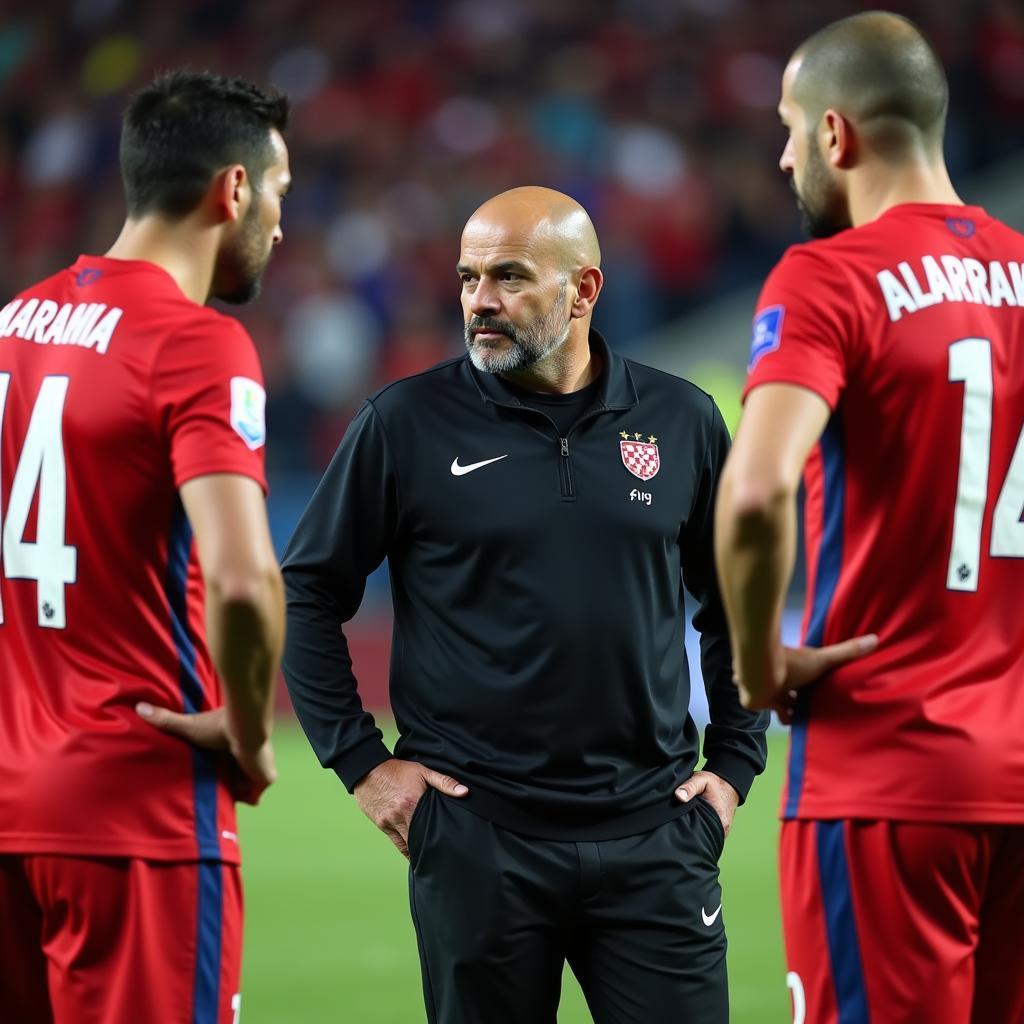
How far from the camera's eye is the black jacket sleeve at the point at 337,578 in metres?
3.57

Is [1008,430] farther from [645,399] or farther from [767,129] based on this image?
[767,129]

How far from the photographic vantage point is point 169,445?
2.77 m

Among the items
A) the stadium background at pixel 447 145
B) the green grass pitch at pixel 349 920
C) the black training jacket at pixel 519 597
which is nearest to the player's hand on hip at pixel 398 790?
the black training jacket at pixel 519 597

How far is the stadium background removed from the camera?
1378 centimetres

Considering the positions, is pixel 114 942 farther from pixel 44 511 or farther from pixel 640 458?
pixel 640 458

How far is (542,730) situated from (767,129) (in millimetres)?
11937

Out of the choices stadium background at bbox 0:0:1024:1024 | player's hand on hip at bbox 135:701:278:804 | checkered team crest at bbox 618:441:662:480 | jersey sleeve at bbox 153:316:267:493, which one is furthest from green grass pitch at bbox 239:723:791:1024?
stadium background at bbox 0:0:1024:1024

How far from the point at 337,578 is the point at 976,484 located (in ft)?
4.50

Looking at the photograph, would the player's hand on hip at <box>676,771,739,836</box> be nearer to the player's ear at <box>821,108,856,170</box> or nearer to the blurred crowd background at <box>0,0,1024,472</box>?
the player's ear at <box>821,108,856,170</box>

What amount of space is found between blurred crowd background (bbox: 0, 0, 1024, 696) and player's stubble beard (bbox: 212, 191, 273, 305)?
32.3 ft

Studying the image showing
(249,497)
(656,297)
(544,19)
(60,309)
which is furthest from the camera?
(544,19)

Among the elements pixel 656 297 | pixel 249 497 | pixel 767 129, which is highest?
pixel 767 129

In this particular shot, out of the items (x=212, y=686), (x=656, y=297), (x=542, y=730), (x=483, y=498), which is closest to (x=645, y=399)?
(x=483, y=498)

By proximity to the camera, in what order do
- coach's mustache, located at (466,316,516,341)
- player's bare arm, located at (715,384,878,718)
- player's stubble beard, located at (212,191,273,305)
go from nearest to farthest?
player's bare arm, located at (715,384,878,718) < player's stubble beard, located at (212,191,273,305) < coach's mustache, located at (466,316,516,341)
